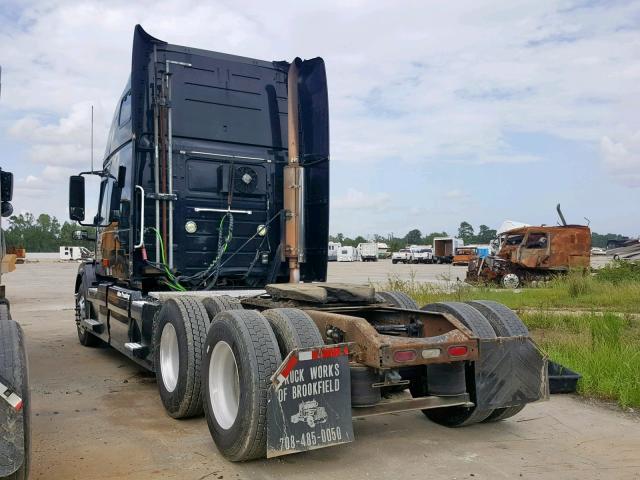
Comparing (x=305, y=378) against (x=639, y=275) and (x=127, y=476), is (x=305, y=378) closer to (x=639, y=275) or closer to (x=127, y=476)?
(x=127, y=476)

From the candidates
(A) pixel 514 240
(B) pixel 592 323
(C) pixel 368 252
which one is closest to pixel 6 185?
(B) pixel 592 323

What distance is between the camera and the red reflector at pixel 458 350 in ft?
13.9

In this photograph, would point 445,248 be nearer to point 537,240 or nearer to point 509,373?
point 537,240

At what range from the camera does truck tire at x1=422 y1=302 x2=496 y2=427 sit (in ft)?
15.0

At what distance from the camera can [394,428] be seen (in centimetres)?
506

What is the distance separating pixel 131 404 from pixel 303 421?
2678 mm

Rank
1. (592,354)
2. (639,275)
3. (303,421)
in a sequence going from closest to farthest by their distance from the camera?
(303,421) → (592,354) → (639,275)

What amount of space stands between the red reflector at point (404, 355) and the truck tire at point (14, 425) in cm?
214

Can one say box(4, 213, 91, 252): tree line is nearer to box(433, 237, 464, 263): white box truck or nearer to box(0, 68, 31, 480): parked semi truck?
box(433, 237, 464, 263): white box truck

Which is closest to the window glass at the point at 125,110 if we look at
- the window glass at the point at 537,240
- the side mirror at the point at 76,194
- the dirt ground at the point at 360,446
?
the side mirror at the point at 76,194

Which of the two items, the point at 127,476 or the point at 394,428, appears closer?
the point at 127,476

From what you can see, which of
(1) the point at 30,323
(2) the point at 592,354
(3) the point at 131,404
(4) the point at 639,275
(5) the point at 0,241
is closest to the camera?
(5) the point at 0,241

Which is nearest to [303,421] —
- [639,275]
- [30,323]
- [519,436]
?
[519,436]

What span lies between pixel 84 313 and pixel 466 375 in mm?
6478
